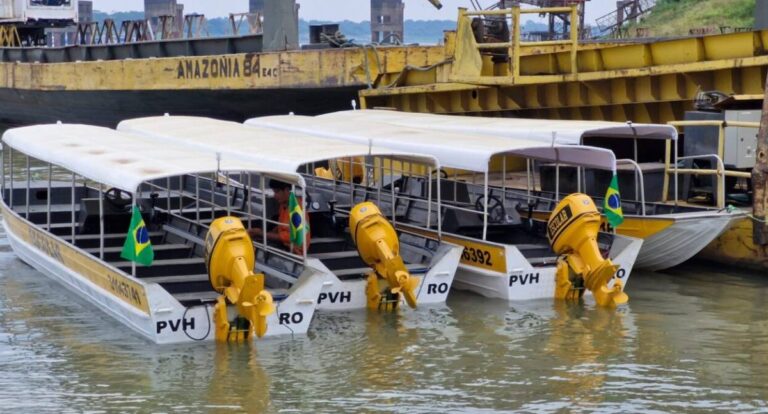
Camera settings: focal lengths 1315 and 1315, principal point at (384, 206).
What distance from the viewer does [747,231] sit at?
1705cm

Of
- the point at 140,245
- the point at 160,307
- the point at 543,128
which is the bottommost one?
the point at 160,307

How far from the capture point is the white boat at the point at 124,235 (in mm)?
13188

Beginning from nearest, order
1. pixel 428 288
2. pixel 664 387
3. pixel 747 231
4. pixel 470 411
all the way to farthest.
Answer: pixel 470 411, pixel 664 387, pixel 428 288, pixel 747 231

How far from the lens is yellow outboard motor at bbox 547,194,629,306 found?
1506cm

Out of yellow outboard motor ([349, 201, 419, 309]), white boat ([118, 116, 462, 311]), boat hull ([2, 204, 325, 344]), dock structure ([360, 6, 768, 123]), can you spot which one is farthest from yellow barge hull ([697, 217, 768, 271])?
boat hull ([2, 204, 325, 344])

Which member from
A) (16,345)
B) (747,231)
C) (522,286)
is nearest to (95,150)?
(16,345)

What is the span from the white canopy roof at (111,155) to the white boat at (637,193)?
4457 mm

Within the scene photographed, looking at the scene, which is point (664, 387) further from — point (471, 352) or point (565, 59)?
point (565, 59)

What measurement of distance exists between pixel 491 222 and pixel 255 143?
3.34 m

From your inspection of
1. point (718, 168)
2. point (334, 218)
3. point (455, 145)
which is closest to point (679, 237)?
point (718, 168)

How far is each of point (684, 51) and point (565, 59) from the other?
255 cm

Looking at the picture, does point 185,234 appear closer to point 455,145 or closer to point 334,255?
point 334,255

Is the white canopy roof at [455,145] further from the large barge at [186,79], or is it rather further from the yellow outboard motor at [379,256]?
the large barge at [186,79]

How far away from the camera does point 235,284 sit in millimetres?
13109
